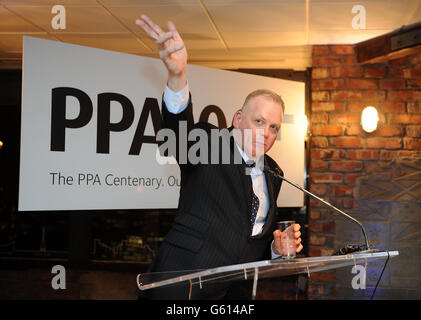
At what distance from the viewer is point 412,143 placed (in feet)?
13.6

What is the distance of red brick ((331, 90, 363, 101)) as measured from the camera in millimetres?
4207

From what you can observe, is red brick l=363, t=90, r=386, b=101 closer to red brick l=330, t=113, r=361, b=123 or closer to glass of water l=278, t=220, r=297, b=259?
red brick l=330, t=113, r=361, b=123

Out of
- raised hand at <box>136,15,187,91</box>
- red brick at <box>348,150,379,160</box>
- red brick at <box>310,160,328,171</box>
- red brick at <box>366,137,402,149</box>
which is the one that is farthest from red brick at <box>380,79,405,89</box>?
raised hand at <box>136,15,187,91</box>

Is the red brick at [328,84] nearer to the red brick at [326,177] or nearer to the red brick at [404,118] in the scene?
the red brick at [404,118]

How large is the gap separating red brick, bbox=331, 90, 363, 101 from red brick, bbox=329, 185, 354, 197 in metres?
0.75

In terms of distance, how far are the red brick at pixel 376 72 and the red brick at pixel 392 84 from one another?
0.06 metres

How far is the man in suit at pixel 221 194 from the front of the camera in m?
1.71

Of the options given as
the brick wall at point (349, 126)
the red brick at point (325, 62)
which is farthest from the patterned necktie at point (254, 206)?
the red brick at point (325, 62)

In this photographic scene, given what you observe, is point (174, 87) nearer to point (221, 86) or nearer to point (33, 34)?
point (221, 86)

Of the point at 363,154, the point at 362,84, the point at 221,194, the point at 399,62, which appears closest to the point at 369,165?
the point at 363,154

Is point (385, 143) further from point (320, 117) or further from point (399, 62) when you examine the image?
point (399, 62)

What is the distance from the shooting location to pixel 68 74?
10.3ft

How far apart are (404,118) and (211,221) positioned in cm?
288
